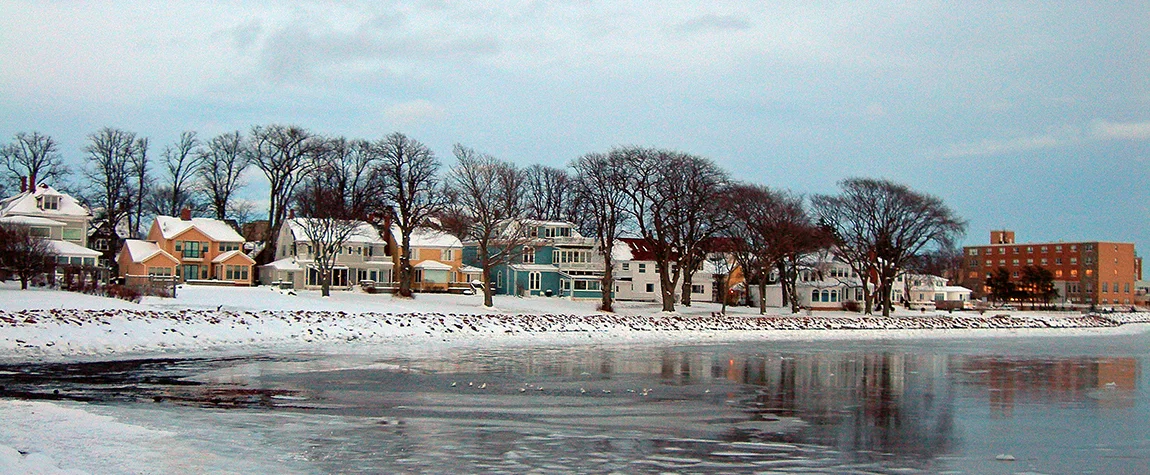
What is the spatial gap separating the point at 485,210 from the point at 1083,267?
133146mm

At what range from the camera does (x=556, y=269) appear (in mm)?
80500

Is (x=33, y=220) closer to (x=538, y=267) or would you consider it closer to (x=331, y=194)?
(x=331, y=194)

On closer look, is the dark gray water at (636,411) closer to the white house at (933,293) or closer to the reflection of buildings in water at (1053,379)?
the reflection of buildings in water at (1053,379)

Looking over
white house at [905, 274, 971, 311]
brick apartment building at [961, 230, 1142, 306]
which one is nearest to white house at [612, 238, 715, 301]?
white house at [905, 274, 971, 311]

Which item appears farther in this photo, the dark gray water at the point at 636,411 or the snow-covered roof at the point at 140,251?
the snow-covered roof at the point at 140,251

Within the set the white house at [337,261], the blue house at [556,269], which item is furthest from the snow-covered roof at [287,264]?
the blue house at [556,269]

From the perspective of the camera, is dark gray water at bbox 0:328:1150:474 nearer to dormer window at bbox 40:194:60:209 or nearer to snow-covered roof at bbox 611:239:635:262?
dormer window at bbox 40:194:60:209

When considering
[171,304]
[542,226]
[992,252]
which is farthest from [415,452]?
[992,252]

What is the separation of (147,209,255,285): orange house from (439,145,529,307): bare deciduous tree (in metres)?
23.1

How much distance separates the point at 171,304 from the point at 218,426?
31.3 metres

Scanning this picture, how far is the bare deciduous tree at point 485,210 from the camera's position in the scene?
5909 centimetres

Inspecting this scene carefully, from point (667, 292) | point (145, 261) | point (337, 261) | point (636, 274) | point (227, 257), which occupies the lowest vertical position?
point (667, 292)

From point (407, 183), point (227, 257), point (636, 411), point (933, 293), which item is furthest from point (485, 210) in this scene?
point (933, 293)

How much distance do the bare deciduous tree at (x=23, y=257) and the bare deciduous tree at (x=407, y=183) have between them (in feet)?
72.2
